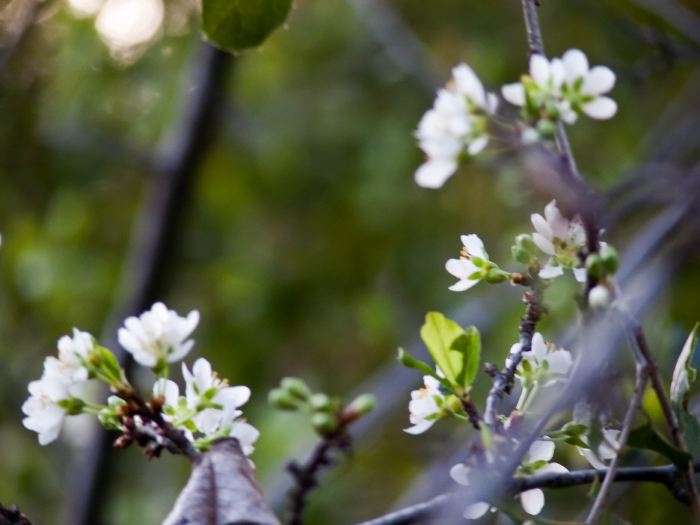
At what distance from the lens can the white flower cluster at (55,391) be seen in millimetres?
696

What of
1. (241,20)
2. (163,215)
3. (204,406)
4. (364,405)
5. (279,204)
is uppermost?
(279,204)

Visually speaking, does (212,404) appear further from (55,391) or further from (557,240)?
(557,240)

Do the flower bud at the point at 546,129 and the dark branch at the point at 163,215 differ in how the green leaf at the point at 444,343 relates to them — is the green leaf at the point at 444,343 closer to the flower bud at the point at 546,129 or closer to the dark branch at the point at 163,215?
the flower bud at the point at 546,129

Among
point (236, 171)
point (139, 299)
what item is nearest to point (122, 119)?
point (236, 171)

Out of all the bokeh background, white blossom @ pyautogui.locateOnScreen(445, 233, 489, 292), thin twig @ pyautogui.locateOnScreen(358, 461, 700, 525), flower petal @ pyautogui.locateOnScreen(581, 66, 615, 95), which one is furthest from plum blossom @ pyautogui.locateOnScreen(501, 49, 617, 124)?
the bokeh background

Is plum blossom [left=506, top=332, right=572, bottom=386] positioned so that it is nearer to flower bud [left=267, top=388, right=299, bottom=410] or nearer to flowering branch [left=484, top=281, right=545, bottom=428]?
flowering branch [left=484, top=281, right=545, bottom=428]

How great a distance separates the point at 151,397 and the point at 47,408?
89 mm

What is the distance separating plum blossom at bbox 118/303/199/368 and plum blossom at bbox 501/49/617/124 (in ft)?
0.83

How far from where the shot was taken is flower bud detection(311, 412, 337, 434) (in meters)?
0.51

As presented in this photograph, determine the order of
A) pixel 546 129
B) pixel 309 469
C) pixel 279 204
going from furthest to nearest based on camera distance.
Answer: pixel 279 204
pixel 546 129
pixel 309 469

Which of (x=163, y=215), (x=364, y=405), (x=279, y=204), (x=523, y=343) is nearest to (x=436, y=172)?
(x=523, y=343)

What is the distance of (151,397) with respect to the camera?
68 centimetres

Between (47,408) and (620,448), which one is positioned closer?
(620,448)

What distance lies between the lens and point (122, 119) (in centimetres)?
330
